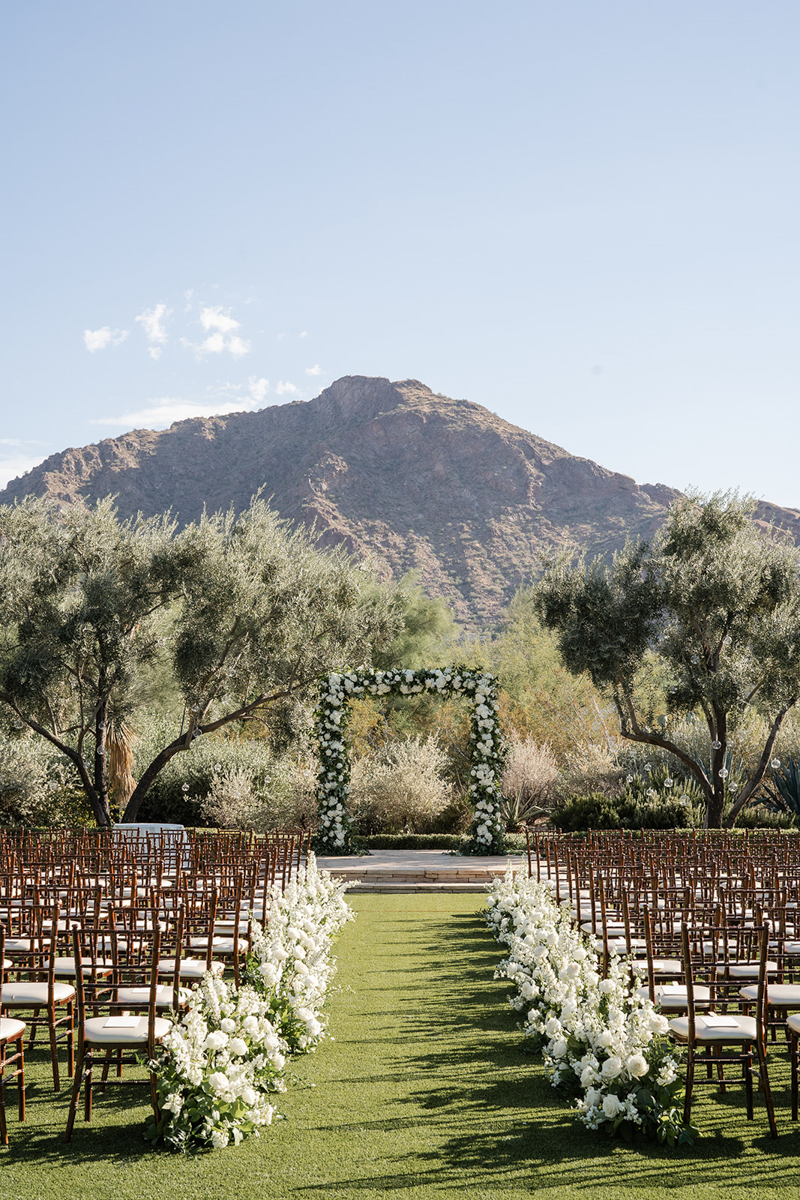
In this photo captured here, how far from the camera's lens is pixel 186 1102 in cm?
445

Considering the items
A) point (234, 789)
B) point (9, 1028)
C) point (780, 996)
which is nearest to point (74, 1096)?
point (9, 1028)

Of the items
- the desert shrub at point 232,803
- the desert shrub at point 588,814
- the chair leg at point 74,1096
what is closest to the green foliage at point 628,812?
the desert shrub at point 588,814

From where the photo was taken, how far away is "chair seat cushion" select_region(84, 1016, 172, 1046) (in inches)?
179

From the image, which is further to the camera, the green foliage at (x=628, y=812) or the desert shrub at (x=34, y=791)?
the desert shrub at (x=34, y=791)

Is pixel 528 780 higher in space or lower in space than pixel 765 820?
higher

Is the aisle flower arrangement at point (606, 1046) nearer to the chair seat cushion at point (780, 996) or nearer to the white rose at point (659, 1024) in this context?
the white rose at point (659, 1024)

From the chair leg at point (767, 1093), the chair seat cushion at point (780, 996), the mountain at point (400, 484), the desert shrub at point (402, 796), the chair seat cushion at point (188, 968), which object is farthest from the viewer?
the mountain at point (400, 484)

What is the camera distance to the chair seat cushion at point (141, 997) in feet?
15.6

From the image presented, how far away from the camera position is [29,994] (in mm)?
5305

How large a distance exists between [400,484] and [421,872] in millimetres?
56724

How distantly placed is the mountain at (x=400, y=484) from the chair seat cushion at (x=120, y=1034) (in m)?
49.9

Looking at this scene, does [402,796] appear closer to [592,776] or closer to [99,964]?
[592,776]

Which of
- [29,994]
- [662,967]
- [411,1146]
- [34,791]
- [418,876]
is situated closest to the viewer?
[411,1146]

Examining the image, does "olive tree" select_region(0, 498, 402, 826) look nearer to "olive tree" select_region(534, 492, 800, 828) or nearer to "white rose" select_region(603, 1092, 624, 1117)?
"olive tree" select_region(534, 492, 800, 828)
